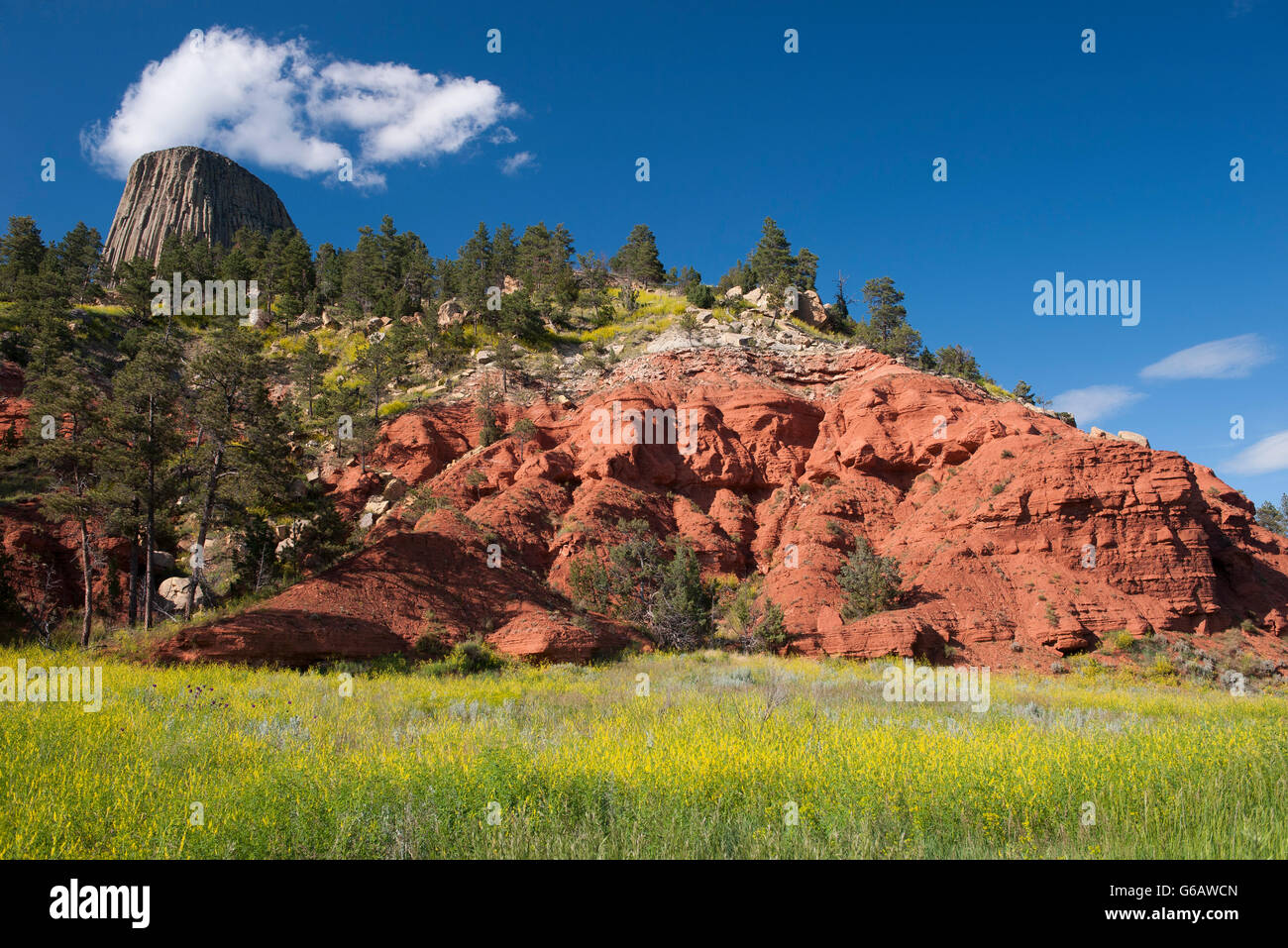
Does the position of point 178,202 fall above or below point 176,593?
above

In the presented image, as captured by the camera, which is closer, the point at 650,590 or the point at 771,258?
the point at 650,590

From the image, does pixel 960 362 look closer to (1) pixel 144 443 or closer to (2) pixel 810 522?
(2) pixel 810 522

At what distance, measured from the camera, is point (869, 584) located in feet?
83.5

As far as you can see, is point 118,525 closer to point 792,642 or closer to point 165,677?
point 165,677

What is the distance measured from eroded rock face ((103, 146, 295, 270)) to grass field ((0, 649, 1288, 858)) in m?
120

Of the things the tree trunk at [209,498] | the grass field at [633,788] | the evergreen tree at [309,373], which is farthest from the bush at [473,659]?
the evergreen tree at [309,373]

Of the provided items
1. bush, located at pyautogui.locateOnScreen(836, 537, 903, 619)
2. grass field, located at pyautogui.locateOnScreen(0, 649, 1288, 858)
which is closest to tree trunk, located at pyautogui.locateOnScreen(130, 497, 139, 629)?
grass field, located at pyautogui.locateOnScreen(0, 649, 1288, 858)

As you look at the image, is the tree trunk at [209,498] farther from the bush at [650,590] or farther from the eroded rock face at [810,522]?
the bush at [650,590]

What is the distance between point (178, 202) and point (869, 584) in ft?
424

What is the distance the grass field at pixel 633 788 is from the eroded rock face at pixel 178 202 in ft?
394

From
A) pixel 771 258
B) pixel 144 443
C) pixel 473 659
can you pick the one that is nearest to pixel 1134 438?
pixel 771 258

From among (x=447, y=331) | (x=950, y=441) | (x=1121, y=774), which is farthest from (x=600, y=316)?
(x=1121, y=774)
